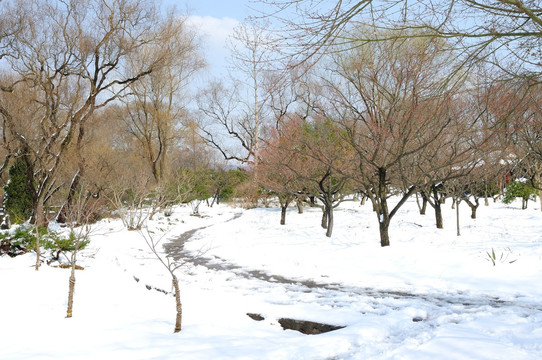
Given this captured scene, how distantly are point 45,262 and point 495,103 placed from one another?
10.2 m

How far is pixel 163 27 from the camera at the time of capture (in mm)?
15375

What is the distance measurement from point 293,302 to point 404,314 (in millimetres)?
1614

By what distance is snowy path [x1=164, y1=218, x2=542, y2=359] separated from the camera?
3.36 meters

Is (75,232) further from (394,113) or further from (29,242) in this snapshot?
(394,113)

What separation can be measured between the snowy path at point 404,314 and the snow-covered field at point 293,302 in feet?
0.05

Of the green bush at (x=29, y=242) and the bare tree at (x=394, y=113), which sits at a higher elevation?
the bare tree at (x=394, y=113)

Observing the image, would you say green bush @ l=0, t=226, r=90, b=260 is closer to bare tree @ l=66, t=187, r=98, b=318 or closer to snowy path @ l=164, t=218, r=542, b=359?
bare tree @ l=66, t=187, r=98, b=318

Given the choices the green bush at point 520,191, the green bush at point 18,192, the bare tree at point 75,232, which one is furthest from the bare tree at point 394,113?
the green bush at point 520,191

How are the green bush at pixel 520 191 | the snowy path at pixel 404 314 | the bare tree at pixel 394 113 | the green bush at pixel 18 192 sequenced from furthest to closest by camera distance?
the green bush at pixel 520 191, the green bush at pixel 18 192, the bare tree at pixel 394 113, the snowy path at pixel 404 314

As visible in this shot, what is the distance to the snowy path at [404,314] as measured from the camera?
3.36m

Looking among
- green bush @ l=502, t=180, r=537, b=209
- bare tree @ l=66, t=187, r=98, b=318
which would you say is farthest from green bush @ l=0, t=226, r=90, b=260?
green bush @ l=502, t=180, r=537, b=209

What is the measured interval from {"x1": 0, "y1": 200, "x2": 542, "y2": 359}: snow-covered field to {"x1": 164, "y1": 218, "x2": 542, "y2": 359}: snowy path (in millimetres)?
16

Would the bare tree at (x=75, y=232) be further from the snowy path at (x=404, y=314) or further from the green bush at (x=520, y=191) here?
the green bush at (x=520, y=191)

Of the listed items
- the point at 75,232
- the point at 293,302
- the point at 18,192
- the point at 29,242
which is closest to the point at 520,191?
the point at 293,302
